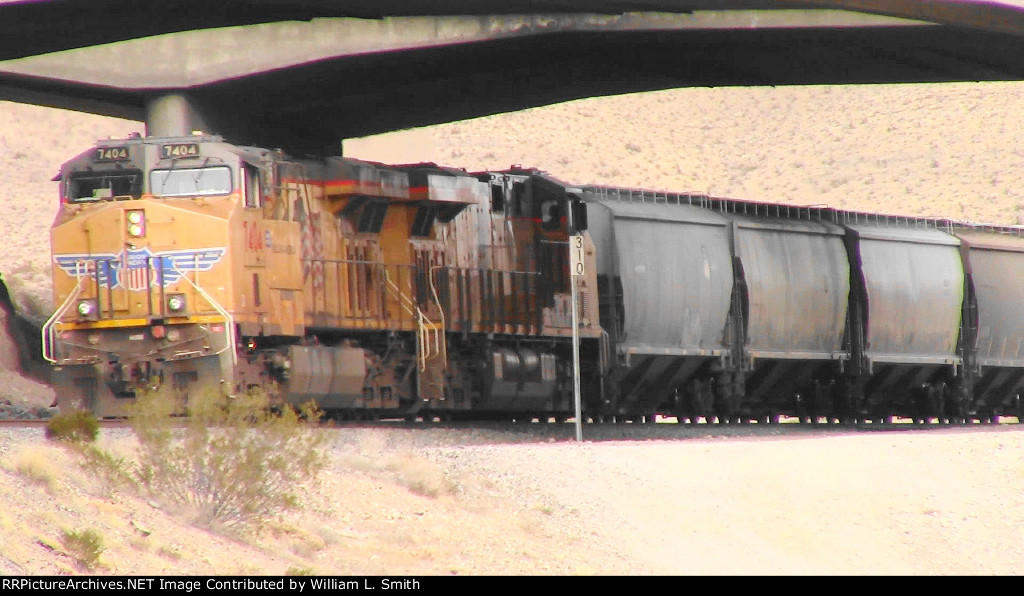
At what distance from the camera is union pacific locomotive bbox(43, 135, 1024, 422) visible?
2147cm

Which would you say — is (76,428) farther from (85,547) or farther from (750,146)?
(750,146)

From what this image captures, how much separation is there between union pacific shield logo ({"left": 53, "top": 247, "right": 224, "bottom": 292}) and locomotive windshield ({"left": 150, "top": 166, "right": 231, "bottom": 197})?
82 cm

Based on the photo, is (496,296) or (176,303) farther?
(496,296)

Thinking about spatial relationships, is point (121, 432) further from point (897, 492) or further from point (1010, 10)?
point (1010, 10)

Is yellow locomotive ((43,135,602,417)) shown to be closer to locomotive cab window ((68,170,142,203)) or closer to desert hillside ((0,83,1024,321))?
locomotive cab window ((68,170,142,203))

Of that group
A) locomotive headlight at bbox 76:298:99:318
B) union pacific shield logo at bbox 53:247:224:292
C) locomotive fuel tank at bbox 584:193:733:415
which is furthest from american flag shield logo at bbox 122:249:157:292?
locomotive fuel tank at bbox 584:193:733:415

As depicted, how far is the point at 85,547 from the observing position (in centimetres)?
1262

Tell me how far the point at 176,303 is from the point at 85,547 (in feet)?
29.2

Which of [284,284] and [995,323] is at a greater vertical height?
[284,284]

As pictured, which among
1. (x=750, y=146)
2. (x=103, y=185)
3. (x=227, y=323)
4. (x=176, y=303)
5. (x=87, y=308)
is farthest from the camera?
(x=750, y=146)

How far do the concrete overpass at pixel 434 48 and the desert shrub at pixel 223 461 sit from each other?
35.9 feet

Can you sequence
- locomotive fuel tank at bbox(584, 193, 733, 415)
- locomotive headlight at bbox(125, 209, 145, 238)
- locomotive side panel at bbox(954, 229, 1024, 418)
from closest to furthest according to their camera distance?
1. locomotive headlight at bbox(125, 209, 145, 238)
2. locomotive fuel tank at bbox(584, 193, 733, 415)
3. locomotive side panel at bbox(954, 229, 1024, 418)

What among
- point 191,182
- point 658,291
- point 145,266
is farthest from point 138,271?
point 658,291

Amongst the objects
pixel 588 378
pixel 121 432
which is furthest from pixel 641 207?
pixel 121 432
